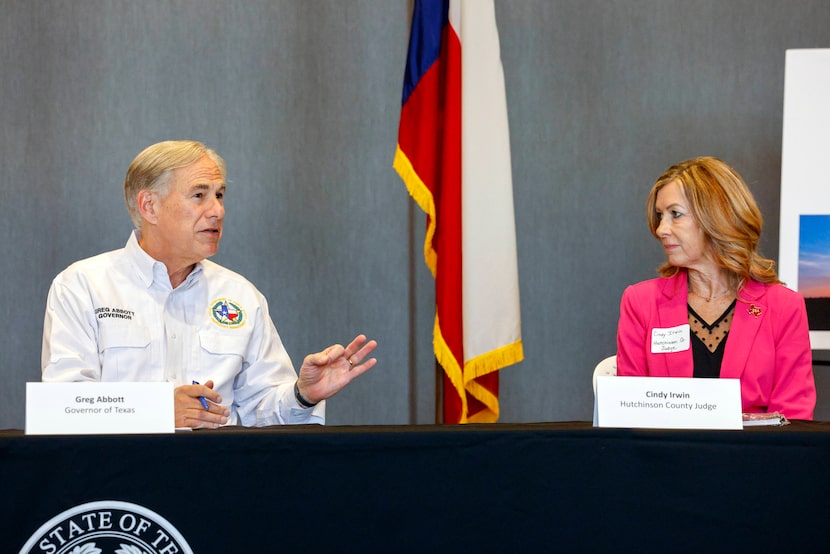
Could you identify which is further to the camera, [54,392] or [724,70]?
[724,70]

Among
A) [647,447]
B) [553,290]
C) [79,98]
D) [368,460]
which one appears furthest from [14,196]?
[647,447]

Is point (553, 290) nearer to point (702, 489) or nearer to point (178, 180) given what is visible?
point (178, 180)

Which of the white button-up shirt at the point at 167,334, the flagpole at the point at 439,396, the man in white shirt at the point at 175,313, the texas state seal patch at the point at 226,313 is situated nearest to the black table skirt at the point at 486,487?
the man in white shirt at the point at 175,313

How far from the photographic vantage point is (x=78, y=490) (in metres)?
1.31

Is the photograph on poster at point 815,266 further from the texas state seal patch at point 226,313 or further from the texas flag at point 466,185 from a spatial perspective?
the texas state seal patch at point 226,313

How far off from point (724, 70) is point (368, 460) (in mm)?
3229

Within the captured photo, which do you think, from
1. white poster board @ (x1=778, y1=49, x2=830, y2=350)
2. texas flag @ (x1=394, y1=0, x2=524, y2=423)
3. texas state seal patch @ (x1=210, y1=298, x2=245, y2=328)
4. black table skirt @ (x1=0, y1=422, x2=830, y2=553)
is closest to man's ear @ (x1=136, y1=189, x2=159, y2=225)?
texas state seal patch @ (x1=210, y1=298, x2=245, y2=328)

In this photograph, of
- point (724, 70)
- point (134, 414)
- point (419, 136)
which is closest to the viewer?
point (134, 414)

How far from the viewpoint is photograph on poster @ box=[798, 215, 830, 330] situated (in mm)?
3178

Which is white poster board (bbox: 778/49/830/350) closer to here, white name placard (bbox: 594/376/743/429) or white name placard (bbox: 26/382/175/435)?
white name placard (bbox: 594/376/743/429)

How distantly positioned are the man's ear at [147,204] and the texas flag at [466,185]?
3.72 ft

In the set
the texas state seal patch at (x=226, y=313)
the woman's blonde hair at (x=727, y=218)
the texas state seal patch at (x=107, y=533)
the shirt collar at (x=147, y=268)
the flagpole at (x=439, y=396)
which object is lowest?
the flagpole at (x=439, y=396)

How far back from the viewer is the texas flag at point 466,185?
3344 millimetres

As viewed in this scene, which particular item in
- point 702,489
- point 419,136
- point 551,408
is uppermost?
point 419,136
